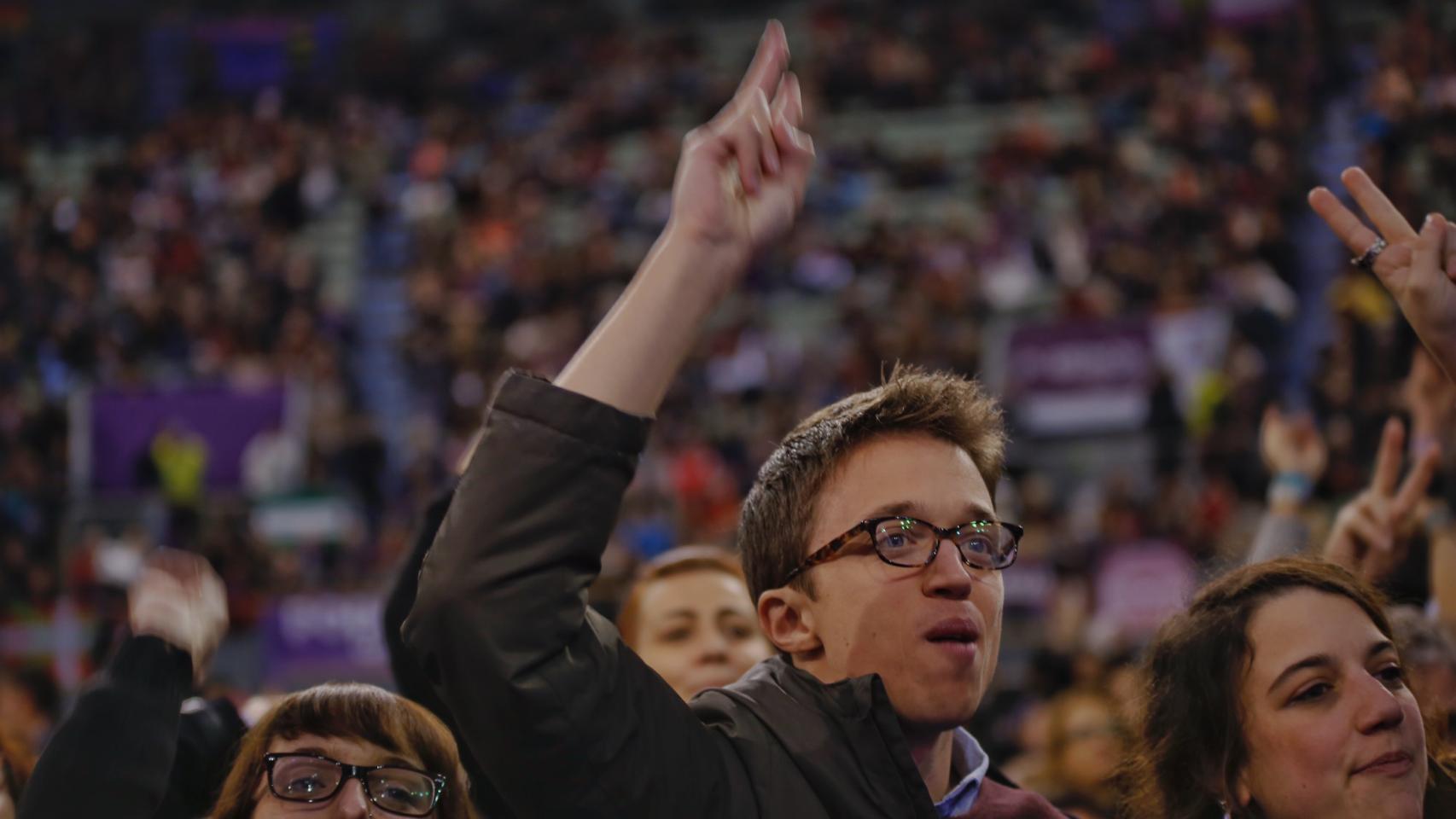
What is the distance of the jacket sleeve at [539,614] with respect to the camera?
1567 mm

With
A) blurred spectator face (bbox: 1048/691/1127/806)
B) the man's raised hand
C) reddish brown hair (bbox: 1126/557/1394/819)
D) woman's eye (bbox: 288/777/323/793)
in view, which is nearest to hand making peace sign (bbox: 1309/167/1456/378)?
reddish brown hair (bbox: 1126/557/1394/819)

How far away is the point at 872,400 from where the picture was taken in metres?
2.11

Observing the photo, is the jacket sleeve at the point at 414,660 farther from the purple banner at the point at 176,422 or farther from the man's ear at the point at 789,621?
the purple banner at the point at 176,422

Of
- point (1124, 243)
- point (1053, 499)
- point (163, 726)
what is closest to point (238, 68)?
point (1124, 243)

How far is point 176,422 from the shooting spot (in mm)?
13227

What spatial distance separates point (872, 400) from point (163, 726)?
109 cm

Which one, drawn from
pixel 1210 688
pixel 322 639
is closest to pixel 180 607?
pixel 1210 688

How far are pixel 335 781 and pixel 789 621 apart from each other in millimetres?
770

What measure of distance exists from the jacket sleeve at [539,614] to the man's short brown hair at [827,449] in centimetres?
48

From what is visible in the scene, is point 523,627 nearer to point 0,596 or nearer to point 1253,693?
point 1253,693

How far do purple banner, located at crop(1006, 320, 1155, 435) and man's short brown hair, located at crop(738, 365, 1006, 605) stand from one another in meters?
8.97

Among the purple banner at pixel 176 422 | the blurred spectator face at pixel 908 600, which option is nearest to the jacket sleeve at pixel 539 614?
the blurred spectator face at pixel 908 600

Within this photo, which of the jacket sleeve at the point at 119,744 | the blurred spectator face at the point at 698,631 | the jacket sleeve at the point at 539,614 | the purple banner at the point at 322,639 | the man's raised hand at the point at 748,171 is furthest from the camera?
the purple banner at the point at 322,639

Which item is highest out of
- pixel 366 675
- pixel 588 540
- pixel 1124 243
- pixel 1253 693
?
pixel 1124 243
